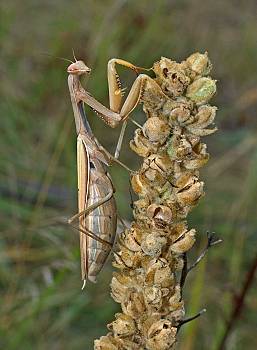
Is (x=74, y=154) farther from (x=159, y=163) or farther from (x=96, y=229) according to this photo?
(x=159, y=163)

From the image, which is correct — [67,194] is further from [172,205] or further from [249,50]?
[172,205]

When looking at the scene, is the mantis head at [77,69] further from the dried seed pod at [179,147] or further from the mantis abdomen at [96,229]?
the dried seed pod at [179,147]

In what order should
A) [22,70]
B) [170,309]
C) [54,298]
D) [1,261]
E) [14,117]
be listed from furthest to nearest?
[22,70] → [14,117] → [1,261] → [54,298] → [170,309]

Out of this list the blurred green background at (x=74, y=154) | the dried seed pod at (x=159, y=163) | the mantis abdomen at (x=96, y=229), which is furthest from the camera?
the blurred green background at (x=74, y=154)

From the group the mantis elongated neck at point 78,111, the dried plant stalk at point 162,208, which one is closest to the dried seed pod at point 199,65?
the dried plant stalk at point 162,208

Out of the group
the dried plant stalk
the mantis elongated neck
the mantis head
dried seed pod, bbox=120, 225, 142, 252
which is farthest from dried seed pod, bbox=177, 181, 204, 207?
the mantis head

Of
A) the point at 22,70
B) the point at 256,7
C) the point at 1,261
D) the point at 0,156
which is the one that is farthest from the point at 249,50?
the point at 1,261

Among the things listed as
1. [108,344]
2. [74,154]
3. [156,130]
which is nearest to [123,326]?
[108,344]
